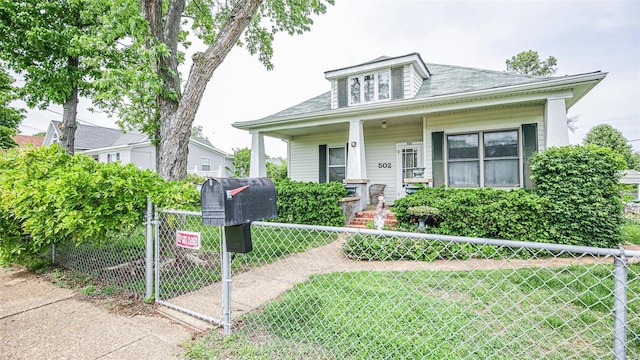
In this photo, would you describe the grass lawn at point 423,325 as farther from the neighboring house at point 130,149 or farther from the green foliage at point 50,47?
the neighboring house at point 130,149

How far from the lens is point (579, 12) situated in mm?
9336

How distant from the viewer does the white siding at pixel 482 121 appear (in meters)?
7.38

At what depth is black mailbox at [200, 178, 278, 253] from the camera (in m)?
2.23

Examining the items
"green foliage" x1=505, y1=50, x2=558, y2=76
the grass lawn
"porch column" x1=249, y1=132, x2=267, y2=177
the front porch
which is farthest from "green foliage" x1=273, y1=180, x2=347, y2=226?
"green foliage" x1=505, y1=50, x2=558, y2=76

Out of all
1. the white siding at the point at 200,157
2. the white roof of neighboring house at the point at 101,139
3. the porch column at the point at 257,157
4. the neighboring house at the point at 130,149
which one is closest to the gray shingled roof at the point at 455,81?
the porch column at the point at 257,157

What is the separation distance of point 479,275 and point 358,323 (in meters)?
2.38

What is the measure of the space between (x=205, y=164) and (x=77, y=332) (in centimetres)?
2450

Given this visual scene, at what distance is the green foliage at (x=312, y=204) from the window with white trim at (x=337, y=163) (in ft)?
10.1

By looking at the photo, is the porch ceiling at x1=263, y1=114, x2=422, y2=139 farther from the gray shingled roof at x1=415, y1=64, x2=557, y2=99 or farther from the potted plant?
the potted plant

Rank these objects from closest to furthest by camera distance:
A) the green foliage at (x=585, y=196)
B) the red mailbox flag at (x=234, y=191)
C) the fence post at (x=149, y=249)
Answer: the red mailbox flag at (x=234, y=191)
the fence post at (x=149, y=249)
the green foliage at (x=585, y=196)

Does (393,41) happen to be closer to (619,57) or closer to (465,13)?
(465,13)

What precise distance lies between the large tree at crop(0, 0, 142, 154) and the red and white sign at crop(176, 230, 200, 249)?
21.4ft

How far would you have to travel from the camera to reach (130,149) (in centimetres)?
2123

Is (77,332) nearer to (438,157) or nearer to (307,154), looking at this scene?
(438,157)
